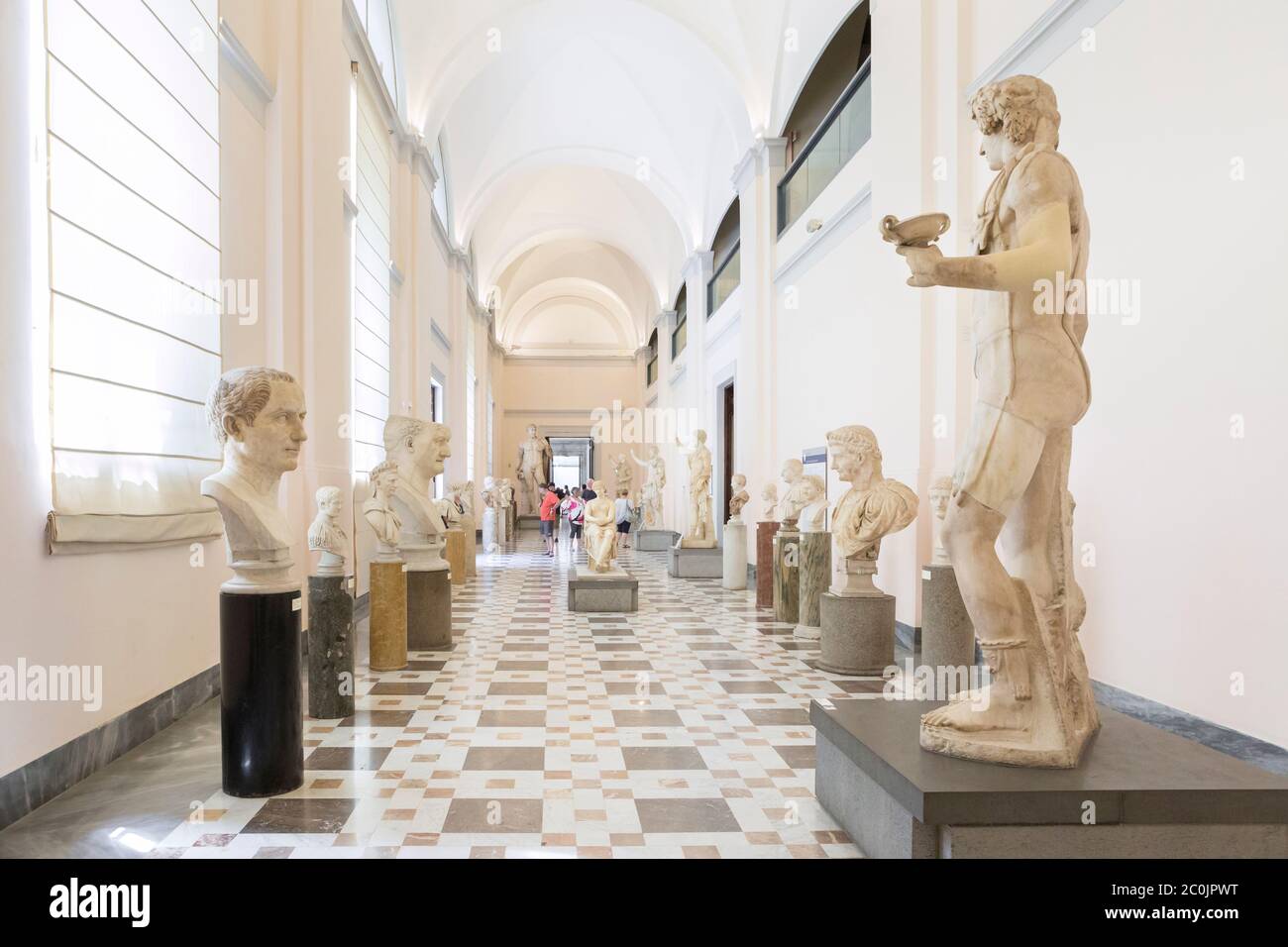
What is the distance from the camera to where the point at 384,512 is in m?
6.83

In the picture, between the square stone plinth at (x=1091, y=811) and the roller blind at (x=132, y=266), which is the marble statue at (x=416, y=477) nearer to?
the roller blind at (x=132, y=266)

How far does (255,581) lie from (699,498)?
34.5 feet

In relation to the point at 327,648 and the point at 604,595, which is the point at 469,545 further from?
the point at 327,648

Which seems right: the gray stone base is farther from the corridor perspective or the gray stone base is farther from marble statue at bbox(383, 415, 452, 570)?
marble statue at bbox(383, 415, 452, 570)

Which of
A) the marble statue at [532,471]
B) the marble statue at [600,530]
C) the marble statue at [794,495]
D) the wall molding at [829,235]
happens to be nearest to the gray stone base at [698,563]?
the marble statue at [600,530]

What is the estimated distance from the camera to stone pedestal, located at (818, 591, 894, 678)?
6.72 metres

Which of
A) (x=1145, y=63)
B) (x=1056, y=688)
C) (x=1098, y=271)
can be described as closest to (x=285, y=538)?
(x=1056, y=688)

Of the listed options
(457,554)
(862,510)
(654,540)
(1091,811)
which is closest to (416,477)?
(862,510)

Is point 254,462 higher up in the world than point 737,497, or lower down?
higher up

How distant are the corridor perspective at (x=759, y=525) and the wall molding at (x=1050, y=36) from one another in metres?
0.03

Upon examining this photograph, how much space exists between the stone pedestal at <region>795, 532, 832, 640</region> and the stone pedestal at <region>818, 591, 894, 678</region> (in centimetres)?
147

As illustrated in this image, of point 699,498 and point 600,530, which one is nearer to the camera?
point 600,530

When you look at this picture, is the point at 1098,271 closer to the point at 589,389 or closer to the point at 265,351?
the point at 265,351

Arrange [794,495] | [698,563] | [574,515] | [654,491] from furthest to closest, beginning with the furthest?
[574,515], [654,491], [698,563], [794,495]
